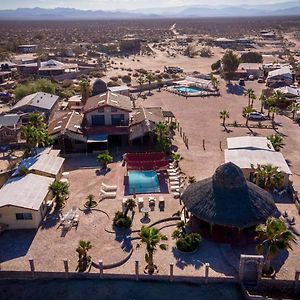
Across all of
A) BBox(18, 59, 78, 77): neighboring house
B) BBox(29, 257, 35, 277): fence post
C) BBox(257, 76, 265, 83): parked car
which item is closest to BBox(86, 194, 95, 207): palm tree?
BBox(29, 257, 35, 277): fence post

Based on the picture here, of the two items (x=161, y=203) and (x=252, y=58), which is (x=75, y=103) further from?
(x=252, y=58)

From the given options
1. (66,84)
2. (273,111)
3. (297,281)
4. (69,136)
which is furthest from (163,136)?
(66,84)

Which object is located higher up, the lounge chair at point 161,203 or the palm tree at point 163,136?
the palm tree at point 163,136

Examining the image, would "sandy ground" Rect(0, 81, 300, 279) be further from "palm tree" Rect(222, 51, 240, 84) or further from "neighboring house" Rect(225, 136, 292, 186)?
"palm tree" Rect(222, 51, 240, 84)

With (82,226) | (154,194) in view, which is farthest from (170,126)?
(82,226)

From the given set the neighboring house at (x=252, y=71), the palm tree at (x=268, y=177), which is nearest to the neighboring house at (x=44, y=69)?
the neighboring house at (x=252, y=71)

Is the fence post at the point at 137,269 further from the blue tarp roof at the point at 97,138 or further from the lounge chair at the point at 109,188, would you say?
the blue tarp roof at the point at 97,138

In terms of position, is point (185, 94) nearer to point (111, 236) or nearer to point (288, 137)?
point (288, 137)
